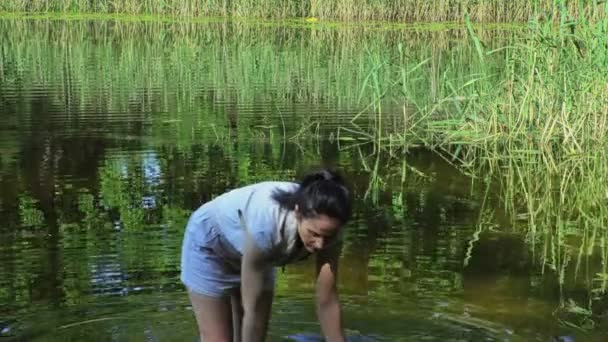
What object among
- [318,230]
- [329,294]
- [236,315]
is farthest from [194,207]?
[318,230]

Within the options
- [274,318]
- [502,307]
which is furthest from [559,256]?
[274,318]

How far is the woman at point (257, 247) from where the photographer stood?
272cm

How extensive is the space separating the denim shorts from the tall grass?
18562mm

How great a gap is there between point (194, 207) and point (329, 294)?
334 centimetres

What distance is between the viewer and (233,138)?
Answer: 359 inches

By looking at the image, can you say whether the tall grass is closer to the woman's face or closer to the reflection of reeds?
the reflection of reeds

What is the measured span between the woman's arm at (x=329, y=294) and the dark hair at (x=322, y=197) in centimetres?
36

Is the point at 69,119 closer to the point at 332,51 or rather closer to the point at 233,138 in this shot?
the point at 233,138

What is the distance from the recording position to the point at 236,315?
337 cm

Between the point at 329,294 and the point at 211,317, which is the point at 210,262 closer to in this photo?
the point at 211,317

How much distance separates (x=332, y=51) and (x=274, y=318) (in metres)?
13.5

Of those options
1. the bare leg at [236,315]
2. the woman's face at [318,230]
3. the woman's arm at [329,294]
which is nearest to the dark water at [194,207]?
the bare leg at [236,315]

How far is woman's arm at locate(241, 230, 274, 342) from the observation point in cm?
285

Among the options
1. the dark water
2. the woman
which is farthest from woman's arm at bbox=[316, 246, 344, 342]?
the dark water
